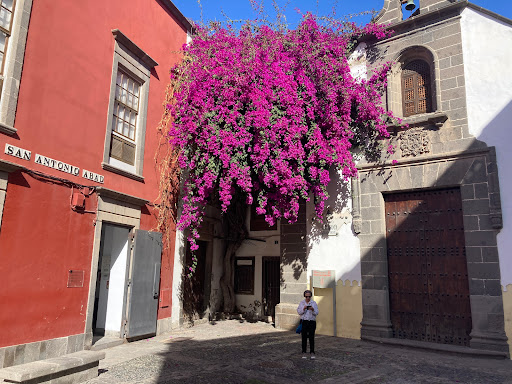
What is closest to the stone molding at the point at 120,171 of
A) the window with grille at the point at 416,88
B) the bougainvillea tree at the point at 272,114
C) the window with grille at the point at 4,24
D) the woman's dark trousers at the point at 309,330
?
the bougainvillea tree at the point at 272,114

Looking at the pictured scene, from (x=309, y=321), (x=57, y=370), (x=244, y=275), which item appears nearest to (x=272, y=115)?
(x=309, y=321)

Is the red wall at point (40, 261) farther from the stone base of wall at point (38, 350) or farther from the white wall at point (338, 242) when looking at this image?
the white wall at point (338, 242)

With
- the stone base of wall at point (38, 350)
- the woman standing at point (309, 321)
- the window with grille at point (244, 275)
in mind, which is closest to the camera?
the stone base of wall at point (38, 350)

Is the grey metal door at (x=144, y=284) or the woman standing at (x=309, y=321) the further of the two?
the grey metal door at (x=144, y=284)

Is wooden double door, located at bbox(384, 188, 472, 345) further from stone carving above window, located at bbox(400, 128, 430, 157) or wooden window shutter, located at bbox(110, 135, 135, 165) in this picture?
wooden window shutter, located at bbox(110, 135, 135, 165)

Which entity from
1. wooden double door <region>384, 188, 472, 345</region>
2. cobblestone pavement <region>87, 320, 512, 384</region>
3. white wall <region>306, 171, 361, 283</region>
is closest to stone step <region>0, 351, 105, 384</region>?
cobblestone pavement <region>87, 320, 512, 384</region>

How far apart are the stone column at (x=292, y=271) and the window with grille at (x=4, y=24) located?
725cm

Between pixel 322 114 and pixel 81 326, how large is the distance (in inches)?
261

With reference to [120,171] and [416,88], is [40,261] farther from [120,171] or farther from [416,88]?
[416,88]

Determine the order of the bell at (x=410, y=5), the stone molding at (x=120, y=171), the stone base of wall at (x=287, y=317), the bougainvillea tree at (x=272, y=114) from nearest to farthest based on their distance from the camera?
the stone molding at (x=120, y=171)
the bougainvillea tree at (x=272, y=114)
the bell at (x=410, y=5)
the stone base of wall at (x=287, y=317)

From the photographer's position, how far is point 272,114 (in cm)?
856

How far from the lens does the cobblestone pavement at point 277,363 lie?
18.7 feet

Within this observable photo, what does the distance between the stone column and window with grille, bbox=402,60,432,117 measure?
3630 mm

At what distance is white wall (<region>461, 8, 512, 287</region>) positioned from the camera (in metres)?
7.76
